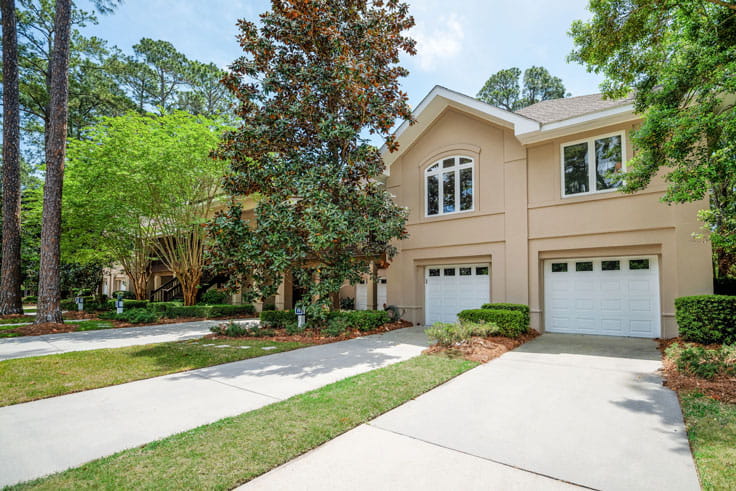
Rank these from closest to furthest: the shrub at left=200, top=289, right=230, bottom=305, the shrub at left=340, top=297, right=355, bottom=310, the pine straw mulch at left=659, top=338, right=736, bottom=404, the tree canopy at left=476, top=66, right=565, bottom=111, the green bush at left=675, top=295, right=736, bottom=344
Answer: the pine straw mulch at left=659, top=338, right=736, bottom=404
the green bush at left=675, top=295, right=736, bottom=344
the shrub at left=340, top=297, right=355, bottom=310
the shrub at left=200, top=289, right=230, bottom=305
the tree canopy at left=476, top=66, right=565, bottom=111

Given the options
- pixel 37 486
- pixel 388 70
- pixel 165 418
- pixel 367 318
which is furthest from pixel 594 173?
pixel 37 486

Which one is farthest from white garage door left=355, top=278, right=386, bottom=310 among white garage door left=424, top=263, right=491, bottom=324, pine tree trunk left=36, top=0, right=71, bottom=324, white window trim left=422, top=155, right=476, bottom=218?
pine tree trunk left=36, top=0, right=71, bottom=324

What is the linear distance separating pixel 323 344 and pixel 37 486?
6489 millimetres

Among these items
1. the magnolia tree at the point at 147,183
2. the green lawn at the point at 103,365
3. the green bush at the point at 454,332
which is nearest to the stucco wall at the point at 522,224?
the green bush at the point at 454,332

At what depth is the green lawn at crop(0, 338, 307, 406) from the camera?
531 cm

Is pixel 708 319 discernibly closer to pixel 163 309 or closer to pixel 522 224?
pixel 522 224

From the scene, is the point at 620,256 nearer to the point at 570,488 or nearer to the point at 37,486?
the point at 570,488

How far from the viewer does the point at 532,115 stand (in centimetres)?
1250

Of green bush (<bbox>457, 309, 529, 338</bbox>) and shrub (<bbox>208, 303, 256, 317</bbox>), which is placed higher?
green bush (<bbox>457, 309, 529, 338</bbox>)

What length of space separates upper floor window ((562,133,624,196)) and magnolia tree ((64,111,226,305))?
11137 mm

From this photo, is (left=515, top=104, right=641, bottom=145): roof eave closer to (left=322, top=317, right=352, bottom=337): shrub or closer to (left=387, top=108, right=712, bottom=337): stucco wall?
(left=387, top=108, right=712, bottom=337): stucco wall

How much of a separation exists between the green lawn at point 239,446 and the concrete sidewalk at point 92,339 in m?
6.48

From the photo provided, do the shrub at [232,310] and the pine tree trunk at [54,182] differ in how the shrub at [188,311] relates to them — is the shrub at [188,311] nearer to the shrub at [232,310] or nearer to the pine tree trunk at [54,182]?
the shrub at [232,310]

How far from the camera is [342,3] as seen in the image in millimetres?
10406
